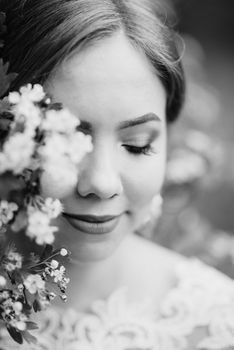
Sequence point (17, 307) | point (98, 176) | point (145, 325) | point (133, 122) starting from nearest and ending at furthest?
point (17, 307)
point (98, 176)
point (133, 122)
point (145, 325)

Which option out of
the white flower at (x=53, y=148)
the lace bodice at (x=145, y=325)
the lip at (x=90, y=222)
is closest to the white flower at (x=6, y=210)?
the white flower at (x=53, y=148)

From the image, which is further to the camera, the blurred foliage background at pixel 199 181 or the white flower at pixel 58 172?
the blurred foliage background at pixel 199 181

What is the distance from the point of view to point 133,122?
1813 mm

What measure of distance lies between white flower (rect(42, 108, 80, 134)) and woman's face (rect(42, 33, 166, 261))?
1.13 ft

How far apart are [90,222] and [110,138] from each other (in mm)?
305

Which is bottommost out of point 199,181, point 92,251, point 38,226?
point 199,181

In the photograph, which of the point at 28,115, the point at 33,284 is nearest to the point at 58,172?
the point at 28,115

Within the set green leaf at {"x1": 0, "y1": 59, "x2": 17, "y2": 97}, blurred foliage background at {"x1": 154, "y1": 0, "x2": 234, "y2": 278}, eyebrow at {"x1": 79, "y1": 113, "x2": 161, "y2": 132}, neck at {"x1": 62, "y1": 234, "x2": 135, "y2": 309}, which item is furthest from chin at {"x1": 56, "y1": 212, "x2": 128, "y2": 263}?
blurred foliage background at {"x1": 154, "y1": 0, "x2": 234, "y2": 278}

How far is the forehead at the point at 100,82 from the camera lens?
173 cm

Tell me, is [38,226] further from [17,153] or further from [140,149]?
[140,149]

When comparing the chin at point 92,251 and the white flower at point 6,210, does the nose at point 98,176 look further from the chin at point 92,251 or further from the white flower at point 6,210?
the white flower at point 6,210

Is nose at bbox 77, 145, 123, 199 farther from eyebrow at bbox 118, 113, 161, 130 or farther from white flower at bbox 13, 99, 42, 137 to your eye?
white flower at bbox 13, 99, 42, 137

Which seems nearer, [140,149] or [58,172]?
[58,172]

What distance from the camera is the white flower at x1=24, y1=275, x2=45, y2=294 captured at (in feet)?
4.66
